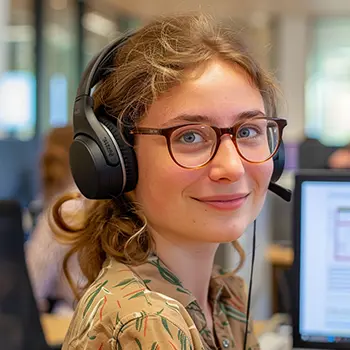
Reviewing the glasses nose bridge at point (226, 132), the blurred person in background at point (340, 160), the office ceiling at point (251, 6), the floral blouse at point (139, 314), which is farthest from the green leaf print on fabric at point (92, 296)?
the office ceiling at point (251, 6)

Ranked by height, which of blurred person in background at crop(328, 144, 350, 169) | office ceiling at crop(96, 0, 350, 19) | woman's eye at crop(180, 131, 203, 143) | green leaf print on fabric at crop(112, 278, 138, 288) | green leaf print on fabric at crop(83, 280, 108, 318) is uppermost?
office ceiling at crop(96, 0, 350, 19)

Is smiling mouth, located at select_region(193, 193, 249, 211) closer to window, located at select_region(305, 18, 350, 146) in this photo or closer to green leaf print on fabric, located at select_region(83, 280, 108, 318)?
green leaf print on fabric, located at select_region(83, 280, 108, 318)

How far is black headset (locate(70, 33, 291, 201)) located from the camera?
84 centimetres

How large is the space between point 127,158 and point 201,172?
0.33ft

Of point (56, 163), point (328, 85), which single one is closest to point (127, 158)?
point (56, 163)

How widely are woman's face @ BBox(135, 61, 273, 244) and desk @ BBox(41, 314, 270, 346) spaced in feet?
2.49

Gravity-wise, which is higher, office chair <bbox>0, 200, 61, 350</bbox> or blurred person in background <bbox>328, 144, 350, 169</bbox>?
blurred person in background <bbox>328, 144, 350, 169</bbox>

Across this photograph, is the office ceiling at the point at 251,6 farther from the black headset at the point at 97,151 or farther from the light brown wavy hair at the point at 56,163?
the black headset at the point at 97,151

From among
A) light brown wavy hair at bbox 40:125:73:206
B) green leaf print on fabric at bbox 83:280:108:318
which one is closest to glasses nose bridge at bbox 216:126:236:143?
green leaf print on fabric at bbox 83:280:108:318

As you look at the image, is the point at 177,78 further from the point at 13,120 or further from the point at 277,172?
the point at 13,120

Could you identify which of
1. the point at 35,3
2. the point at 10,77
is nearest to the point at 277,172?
the point at 10,77

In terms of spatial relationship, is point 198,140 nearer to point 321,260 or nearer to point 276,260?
point 321,260

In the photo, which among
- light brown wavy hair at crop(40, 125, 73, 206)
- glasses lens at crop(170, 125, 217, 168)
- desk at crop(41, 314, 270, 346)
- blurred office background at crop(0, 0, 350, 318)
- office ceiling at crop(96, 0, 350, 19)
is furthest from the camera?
office ceiling at crop(96, 0, 350, 19)

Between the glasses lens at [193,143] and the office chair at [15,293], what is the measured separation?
0.72 metres
